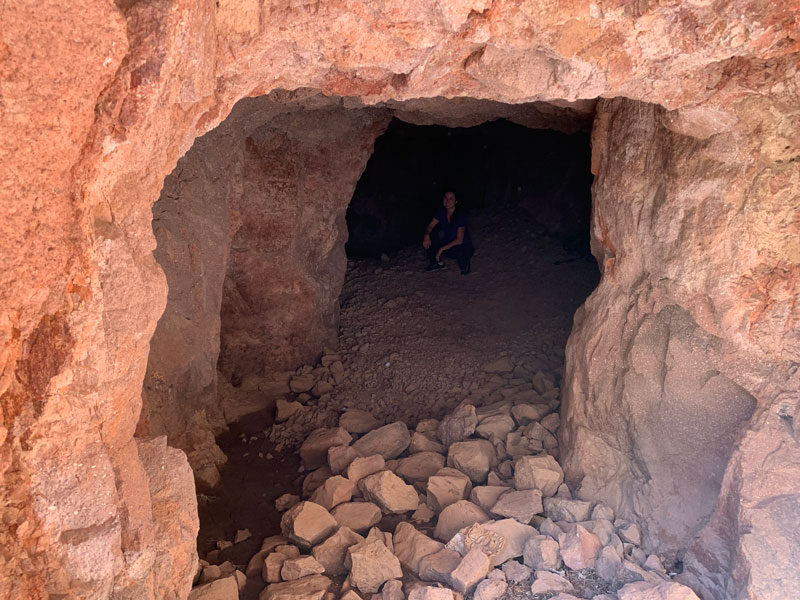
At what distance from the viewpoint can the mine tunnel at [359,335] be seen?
10.5ft

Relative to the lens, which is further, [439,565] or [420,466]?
[420,466]

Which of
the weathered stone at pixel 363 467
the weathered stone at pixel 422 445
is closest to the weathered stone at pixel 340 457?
the weathered stone at pixel 363 467

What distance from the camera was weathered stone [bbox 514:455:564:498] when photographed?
3453 millimetres

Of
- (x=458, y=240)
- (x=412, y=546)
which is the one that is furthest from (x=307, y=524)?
(x=458, y=240)

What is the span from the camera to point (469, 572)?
2.86m

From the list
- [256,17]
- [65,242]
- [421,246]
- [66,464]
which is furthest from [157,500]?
[421,246]

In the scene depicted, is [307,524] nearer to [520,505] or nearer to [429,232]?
[520,505]

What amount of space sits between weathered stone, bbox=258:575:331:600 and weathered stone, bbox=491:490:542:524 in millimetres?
893

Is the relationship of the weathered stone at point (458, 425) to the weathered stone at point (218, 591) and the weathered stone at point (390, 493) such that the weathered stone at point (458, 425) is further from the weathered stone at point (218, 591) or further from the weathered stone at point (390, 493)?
the weathered stone at point (218, 591)

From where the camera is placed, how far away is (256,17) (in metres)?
2.00

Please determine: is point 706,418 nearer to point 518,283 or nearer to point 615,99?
point 615,99

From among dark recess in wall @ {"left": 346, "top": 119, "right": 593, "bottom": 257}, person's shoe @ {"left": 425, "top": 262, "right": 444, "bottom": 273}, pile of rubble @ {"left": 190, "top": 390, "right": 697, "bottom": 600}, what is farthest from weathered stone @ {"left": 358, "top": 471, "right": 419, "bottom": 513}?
dark recess in wall @ {"left": 346, "top": 119, "right": 593, "bottom": 257}

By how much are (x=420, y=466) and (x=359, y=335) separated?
1.72m

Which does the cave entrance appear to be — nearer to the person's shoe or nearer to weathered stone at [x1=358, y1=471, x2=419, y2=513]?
the person's shoe
